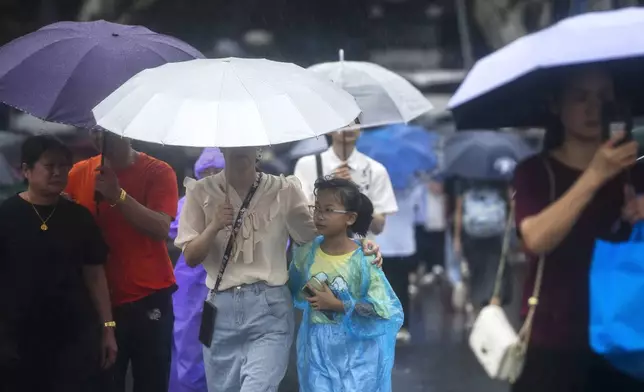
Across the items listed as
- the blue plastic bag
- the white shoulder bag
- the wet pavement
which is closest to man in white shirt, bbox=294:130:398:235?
the wet pavement

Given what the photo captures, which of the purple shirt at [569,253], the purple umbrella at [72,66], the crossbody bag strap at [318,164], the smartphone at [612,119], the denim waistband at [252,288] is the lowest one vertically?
the denim waistband at [252,288]

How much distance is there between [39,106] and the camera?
430 cm

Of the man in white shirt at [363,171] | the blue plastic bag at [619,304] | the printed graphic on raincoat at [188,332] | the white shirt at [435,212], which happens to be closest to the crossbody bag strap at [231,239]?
the printed graphic on raincoat at [188,332]

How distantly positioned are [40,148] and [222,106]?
961mm

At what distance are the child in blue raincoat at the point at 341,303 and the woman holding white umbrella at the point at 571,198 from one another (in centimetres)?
138

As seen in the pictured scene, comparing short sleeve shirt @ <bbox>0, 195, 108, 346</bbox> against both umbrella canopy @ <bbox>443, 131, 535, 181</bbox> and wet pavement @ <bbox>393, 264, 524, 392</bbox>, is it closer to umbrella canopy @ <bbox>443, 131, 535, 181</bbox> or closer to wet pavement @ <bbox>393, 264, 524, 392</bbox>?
wet pavement @ <bbox>393, 264, 524, 392</bbox>

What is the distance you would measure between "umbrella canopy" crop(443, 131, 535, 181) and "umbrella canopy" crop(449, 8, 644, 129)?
6.70 meters

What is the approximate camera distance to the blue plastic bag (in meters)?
3.02

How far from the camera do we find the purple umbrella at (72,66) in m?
4.33

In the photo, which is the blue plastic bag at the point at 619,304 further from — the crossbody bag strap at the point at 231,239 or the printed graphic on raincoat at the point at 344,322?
the crossbody bag strap at the point at 231,239

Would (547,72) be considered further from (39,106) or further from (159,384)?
(159,384)

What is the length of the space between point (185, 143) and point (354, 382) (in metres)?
1.58

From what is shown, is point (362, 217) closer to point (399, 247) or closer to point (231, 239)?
point (231, 239)

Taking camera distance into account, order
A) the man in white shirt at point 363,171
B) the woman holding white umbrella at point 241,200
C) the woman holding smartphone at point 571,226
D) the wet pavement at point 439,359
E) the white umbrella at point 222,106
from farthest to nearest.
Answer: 1. the wet pavement at point 439,359
2. the man in white shirt at point 363,171
3. the woman holding white umbrella at point 241,200
4. the white umbrella at point 222,106
5. the woman holding smartphone at point 571,226
